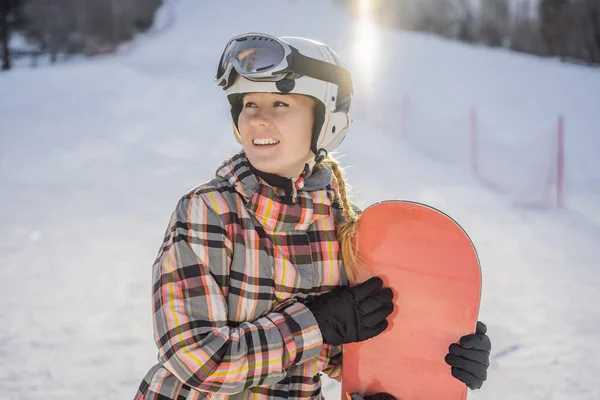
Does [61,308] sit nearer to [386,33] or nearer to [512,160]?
[512,160]

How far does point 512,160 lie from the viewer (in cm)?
938

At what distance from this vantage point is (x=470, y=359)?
5.45ft

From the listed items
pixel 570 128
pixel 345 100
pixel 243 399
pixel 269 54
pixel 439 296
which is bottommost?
pixel 570 128

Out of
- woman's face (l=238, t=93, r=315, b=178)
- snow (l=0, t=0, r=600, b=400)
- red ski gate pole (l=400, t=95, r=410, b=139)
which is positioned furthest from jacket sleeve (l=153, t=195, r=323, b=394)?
red ski gate pole (l=400, t=95, r=410, b=139)

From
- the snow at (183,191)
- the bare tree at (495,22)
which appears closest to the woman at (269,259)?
the snow at (183,191)

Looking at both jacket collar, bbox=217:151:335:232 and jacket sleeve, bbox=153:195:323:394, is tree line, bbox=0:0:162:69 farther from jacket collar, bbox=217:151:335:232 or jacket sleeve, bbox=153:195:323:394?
jacket sleeve, bbox=153:195:323:394

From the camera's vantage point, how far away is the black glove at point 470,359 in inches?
64.8

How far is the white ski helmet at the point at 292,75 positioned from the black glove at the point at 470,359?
717 mm

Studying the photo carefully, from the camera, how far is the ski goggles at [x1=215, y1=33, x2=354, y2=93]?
1619mm

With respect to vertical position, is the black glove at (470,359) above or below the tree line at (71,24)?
above

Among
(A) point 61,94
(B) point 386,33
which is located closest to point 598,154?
(A) point 61,94

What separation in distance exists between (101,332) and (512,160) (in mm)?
7552

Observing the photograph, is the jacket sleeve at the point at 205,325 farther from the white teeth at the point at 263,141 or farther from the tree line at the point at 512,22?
the tree line at the point at 512,22

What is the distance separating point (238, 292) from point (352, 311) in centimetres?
34
